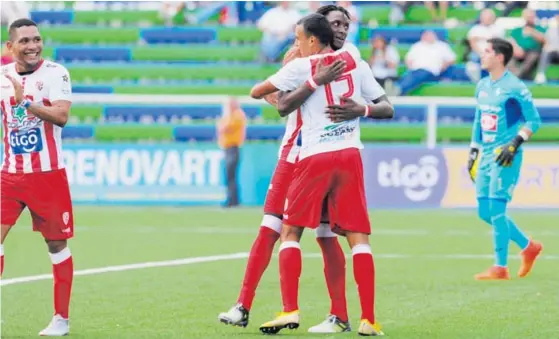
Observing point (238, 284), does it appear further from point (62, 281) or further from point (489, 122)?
point (62, 281)

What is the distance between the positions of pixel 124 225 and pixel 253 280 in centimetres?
997

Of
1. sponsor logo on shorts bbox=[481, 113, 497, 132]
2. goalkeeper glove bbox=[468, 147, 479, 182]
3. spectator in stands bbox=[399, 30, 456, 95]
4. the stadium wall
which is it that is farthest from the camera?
spectator in stands bbox=[399, 30, 456, 95]

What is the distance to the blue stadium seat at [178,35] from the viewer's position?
2783cm

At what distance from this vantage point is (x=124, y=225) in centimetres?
1853

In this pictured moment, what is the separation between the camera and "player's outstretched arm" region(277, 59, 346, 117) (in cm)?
817

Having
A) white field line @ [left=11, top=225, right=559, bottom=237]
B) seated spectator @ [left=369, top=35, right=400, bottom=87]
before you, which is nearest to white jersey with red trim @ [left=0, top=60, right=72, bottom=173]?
white field line @ [left=11, top=225, right=559, bottom=237]

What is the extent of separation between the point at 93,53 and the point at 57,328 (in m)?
20.2

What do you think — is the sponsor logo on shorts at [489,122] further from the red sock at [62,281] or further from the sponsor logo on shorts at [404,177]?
the sponsor logo on shorts at [404,177]

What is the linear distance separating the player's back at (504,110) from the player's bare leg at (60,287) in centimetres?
508

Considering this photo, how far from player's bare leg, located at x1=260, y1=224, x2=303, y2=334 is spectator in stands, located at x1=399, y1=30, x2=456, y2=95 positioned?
55.0ft

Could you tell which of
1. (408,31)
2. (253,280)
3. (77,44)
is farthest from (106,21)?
(253,280)

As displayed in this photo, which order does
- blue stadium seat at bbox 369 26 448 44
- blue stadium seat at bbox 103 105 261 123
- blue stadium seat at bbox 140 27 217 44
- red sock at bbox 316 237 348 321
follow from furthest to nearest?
blue stadium seat at bbox 140 27 217 44 < blue stadium seat at bbox 369 26 448 44 < blue stadium seat at bbox 103 105 261 123 < red sock at bbox 316 237 348 321

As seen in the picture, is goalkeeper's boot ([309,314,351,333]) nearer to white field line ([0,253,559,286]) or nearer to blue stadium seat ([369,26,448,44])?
white field line ([0,253,559,286])

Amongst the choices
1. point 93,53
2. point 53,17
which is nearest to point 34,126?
point 93,53
